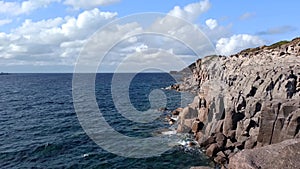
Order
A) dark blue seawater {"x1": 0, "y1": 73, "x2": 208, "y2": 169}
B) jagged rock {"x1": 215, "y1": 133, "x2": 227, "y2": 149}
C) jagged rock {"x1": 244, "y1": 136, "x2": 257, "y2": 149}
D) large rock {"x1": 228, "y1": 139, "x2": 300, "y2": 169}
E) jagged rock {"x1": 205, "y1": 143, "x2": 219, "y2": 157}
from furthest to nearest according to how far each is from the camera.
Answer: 1. jagged rock {"x1": 215, "y1": 133, "x2": 227, "y2": 149}
2. jagged rock {"x1": 205, "y1": 143, "x2": 219, "y2": 157}
3. dark blue seawater {"x1": 0, "y1": 73, "x2": 208, "y2": 169}
4. jagged rock {"x1": 244, "y1": 136, "x2": 257, "y2": 149}
5. large rock {"x1": 228, "y1": 139, "x2": 300, "y2": 169}

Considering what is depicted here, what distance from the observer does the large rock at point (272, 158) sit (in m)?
17.9

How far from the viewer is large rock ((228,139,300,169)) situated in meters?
17.9

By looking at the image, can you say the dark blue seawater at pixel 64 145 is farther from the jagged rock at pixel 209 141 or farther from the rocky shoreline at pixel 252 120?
the rocky shoreline at pixel 252 120

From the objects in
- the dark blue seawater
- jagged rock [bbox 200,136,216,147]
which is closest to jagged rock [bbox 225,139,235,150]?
jagged rock [bbox 200,136,216,147]

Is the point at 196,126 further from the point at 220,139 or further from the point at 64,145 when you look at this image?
the point at 64,145

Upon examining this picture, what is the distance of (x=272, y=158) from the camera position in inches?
731

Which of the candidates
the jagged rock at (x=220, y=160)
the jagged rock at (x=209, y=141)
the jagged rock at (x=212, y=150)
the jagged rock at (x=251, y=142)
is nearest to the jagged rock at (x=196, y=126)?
the jagged rock at (x=209, y=141)

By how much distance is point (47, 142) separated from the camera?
41.6 meters

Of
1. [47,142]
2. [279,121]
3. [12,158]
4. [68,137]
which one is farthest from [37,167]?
[279,121]

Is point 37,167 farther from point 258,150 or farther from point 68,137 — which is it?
point 258,150

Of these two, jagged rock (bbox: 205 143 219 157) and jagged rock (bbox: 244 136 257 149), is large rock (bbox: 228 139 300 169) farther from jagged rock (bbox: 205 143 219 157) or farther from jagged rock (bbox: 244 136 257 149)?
jagged rock (bbox: 205 143 219 157)

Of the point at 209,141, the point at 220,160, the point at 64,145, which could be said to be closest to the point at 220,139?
the point at 209,141

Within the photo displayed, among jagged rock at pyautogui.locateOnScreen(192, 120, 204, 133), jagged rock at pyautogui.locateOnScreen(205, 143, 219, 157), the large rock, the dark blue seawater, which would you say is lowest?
the dark blue seawater

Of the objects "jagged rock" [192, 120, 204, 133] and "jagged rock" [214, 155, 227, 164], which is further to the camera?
"jagged rock" [192, 120, 204, 133]
